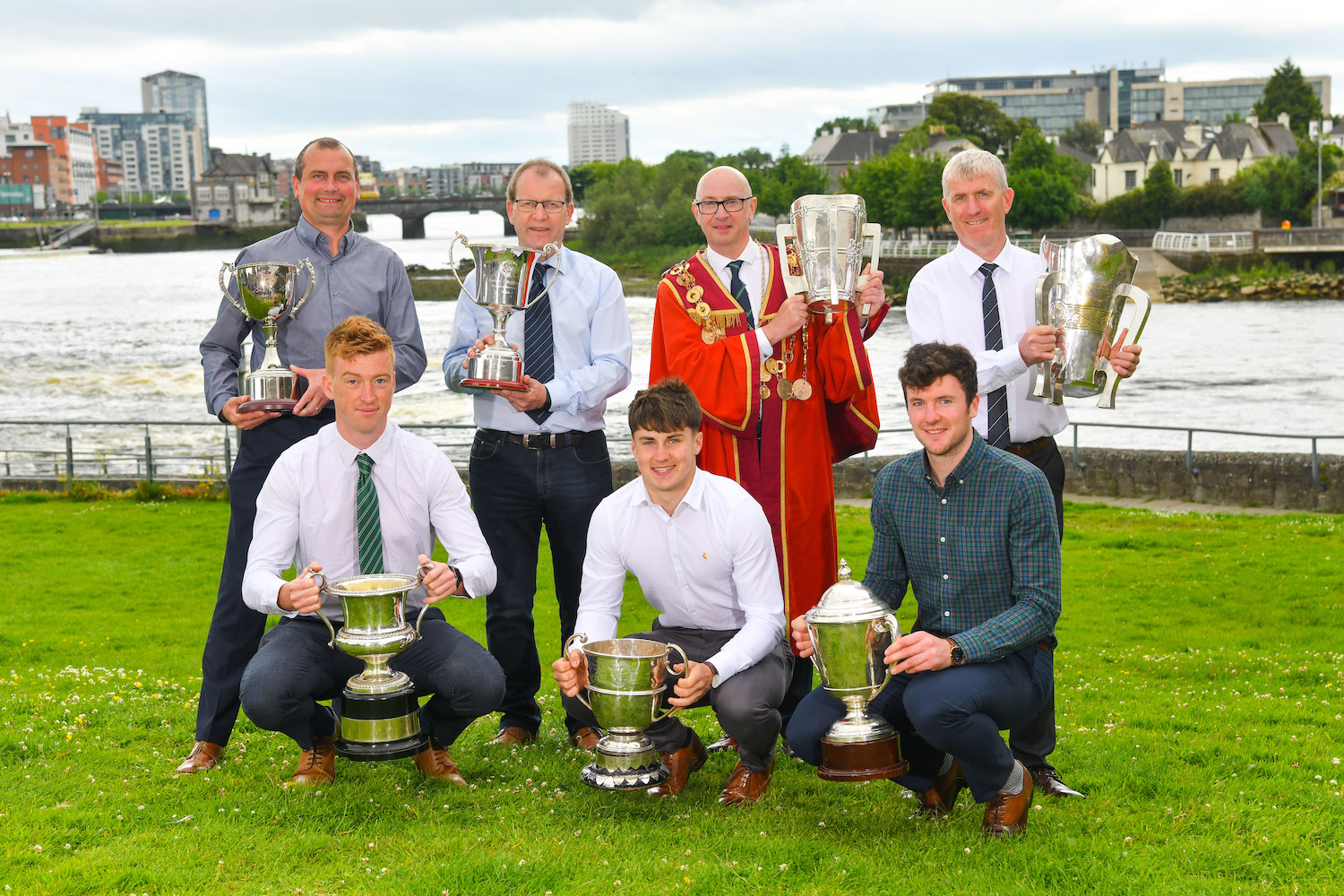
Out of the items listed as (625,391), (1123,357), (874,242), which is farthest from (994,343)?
(625,391)

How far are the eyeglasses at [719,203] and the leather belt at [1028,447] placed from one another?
4.75 ft

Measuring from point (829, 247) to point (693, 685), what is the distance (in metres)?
1.68

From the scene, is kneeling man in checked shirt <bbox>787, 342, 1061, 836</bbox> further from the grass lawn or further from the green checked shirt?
the grass lawn

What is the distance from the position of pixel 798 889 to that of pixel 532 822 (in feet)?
3.38

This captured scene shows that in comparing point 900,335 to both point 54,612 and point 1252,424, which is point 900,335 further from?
point 54,612

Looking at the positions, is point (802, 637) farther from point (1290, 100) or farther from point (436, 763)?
point (1290, 100)

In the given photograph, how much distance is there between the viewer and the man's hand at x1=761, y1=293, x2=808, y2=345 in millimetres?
4684

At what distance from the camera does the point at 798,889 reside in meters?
3.66

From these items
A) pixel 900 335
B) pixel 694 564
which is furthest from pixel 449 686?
pixel 900 335

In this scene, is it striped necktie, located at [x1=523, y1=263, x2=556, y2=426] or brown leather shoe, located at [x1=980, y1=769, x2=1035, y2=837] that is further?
striped necktie, located at [x1=523, y1=263, x2=556, y2=426]

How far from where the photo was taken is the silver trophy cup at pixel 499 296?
4.93 meters

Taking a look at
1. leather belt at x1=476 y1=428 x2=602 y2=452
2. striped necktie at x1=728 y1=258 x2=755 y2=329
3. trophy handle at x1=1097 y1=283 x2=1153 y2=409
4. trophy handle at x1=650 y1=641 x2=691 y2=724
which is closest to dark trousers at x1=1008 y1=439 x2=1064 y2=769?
trophy handle at x1=1097 y1=283 x2=1153 y2=409

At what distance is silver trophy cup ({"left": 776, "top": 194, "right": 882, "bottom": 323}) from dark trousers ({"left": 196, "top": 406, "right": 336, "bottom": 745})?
6.92 feet

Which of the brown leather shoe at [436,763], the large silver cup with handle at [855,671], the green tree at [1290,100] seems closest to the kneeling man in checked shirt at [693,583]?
the large silver cup with handle at [855,671]
